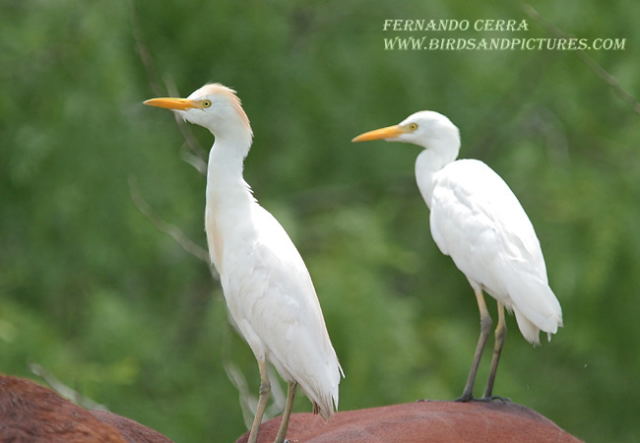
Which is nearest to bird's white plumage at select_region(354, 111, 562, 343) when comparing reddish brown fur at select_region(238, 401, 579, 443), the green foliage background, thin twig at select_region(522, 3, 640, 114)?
reddish brown fur at select_region(238, 401, 579, 443)

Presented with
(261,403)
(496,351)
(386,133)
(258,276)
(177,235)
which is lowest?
(261,403)

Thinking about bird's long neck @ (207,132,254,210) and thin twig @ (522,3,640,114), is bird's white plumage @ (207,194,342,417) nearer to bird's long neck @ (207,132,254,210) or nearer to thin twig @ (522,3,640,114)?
bird's long neck @ (207,132,254,210)

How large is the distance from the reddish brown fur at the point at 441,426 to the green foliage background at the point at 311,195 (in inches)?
118

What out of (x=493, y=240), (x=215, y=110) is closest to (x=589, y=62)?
(x=493, y=240)

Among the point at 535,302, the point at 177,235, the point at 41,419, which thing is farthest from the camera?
the point at 177,235

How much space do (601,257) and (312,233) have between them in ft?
6.81

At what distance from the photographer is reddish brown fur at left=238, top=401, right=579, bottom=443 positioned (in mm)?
3340

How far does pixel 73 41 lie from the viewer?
26.5 feet

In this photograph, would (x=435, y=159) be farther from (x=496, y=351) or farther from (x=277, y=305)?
(x=277, y=305)

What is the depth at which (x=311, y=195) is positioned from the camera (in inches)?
385

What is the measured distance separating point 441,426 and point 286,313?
548 millimetres

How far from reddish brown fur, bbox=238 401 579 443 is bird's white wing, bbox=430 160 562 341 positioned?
0.32 m

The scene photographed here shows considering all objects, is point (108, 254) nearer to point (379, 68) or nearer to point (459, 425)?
point (379, 68)

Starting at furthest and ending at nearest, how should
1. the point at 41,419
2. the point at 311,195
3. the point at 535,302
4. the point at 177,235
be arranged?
the point at 311,195, the point at 177,235, the point at 535,302, the point at 41,419
